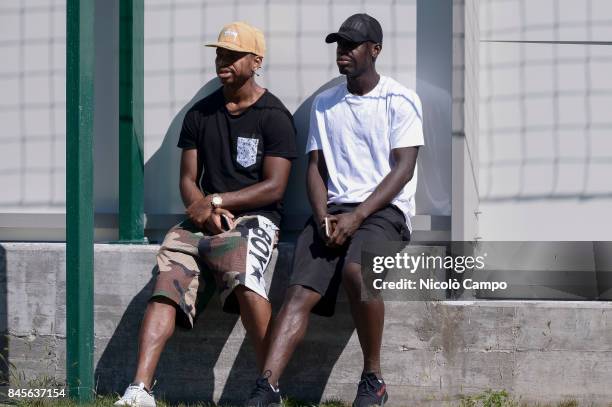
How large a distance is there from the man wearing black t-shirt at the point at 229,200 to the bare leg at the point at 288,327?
19cm

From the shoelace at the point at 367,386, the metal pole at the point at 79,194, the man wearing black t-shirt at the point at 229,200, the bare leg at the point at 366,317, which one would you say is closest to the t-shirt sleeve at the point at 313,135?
the man wearing black t-shirt at the point at 229,200

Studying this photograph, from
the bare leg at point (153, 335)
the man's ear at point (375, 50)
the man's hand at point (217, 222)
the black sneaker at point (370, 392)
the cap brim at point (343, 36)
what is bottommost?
the black sneaker at point (370, 392)

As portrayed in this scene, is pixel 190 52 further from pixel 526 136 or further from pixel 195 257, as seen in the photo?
pixel 526 136

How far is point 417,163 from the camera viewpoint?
20.8 feet

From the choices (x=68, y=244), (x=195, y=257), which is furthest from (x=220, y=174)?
(x=68, y=244)

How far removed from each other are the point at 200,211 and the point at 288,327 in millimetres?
879

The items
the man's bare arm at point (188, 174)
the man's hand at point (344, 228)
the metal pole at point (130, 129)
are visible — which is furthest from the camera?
the metal pole at point (130, 129)

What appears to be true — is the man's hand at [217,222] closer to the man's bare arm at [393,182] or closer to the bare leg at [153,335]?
the bare leg at [153,335]

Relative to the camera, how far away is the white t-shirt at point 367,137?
5836mm

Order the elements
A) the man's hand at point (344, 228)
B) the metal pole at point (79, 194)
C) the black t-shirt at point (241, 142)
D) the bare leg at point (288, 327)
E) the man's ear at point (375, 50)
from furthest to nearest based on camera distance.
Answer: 1. the black t-shirt at point (241, 142)
2. the man's ear at point (375, 50)
3. the metal pole at point (79, 194)
4. the man's hand at point (344, 228)
5. the bare leg at point (288, 327)

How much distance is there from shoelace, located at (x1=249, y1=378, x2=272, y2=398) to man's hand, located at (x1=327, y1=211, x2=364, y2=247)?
2.62 ft

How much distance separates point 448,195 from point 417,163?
26 centimetres

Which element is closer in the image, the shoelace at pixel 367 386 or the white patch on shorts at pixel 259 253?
the shoelace at pixel 367 386

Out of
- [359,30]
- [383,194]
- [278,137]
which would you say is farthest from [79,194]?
[359,30]
